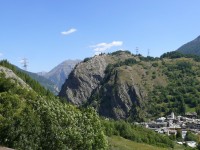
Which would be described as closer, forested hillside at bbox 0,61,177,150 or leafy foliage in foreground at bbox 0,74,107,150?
leafy foliage in foreground at bbox 0,74,107,150

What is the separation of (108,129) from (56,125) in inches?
3918

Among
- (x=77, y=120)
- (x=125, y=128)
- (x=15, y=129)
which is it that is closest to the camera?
(x=15, y=129)

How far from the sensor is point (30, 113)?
56.7 m

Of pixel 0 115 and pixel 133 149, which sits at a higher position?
pixel 0 115

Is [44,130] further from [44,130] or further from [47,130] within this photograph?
[47,130]

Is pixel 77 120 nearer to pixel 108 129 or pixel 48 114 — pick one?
pixel 48 114

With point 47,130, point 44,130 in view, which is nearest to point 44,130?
point 44,130

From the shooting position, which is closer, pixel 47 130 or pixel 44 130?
pixel 44 130

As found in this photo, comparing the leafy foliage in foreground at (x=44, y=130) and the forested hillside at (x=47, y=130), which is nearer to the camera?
the leafy foliage in foreground at (x=44, y=130)

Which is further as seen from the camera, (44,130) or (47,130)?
(47,130)

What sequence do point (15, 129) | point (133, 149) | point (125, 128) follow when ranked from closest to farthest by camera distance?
point (15, 129) < point (133, 149) < point (125, 128)

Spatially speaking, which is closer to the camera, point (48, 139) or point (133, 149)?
point (48, 139)

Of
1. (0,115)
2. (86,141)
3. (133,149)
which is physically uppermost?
(0,115)

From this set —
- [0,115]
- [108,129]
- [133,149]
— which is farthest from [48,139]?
[108,129]
